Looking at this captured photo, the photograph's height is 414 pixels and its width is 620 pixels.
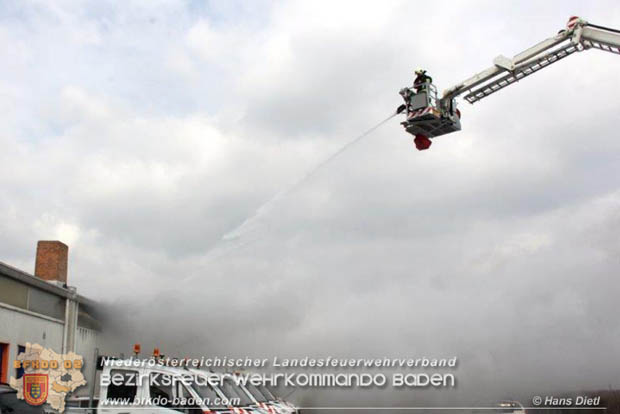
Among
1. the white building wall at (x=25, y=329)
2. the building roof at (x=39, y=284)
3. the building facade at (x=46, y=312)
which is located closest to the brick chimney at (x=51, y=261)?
the building facade at (x=46, y=312)

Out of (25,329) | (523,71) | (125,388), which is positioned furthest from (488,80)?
(25,329)

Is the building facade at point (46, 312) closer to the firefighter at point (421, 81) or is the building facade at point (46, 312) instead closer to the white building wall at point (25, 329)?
the white building wall at point (25, 329)

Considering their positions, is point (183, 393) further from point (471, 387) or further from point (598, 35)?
point (471, 387)

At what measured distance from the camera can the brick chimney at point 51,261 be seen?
22.8 m

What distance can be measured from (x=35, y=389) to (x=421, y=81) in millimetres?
11056

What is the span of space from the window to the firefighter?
931cm

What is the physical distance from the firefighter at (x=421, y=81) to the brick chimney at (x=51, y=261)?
597 inches

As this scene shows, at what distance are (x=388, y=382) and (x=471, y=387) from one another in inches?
180

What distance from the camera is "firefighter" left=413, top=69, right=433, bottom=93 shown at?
50.0 ft

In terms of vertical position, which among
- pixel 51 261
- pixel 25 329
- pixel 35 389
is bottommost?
pixel 35 389

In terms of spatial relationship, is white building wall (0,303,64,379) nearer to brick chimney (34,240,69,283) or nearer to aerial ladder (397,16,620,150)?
brick chimney (34,240,69,283)

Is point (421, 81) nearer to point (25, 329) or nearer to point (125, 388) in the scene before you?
point (125, 388)

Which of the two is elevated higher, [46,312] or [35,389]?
[46,312]

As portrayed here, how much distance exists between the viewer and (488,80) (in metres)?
15.5
